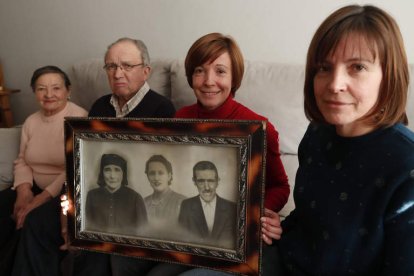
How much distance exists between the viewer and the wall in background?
72.1 inches

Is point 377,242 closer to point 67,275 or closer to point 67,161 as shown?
point 67,161

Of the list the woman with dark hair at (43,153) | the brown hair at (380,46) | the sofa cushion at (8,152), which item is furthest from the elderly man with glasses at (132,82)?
the brown hair at (380,46)

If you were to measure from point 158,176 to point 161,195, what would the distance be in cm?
5

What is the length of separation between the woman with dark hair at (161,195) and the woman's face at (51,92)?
1.02 meters

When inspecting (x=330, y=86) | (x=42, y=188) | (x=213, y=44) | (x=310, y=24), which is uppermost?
(x=310, y=24)

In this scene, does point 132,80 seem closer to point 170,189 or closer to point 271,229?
point 170,189

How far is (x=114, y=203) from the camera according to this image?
3.25 ft

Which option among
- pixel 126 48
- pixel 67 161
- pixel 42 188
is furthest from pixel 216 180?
pixel 42 188

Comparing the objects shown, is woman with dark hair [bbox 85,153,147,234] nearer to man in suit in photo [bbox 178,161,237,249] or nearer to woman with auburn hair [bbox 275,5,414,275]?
man in suit in photo [bbox 178,161,237,249]

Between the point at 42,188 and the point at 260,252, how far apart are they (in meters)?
1.29

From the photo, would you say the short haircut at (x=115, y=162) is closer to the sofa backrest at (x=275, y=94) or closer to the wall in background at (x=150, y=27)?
the sofa backrest at (x=275, y=94)

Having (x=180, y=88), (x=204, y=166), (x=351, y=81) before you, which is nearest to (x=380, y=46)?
(x=351, y=81)

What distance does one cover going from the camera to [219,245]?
0.89 meters

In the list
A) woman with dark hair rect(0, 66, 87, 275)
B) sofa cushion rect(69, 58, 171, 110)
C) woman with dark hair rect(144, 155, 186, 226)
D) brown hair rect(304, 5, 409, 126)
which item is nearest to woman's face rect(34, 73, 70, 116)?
woman with dark hair rect(0, 66, 87, 275)
